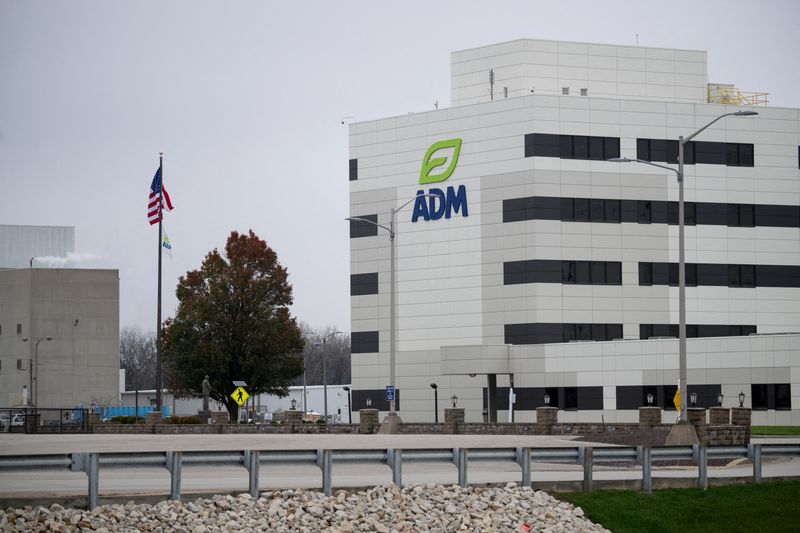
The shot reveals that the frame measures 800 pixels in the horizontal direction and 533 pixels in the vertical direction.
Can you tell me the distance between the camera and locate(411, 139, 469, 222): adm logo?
265ft

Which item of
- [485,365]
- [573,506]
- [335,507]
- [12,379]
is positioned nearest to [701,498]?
[573,506]

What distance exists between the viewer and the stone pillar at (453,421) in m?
56.5

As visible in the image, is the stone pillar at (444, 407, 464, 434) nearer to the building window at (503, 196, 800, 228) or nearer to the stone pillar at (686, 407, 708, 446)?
the stone pillar at (686, 407, 708, 446)

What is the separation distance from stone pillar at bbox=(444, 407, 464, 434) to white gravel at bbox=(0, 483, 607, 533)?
101 feet

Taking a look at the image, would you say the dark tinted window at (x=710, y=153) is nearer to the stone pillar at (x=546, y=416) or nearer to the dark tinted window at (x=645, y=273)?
the dark tinted window at (x=645, y=273)

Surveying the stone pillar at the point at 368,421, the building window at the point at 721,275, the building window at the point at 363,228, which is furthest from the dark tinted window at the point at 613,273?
the stone pillar at the point at 368,421

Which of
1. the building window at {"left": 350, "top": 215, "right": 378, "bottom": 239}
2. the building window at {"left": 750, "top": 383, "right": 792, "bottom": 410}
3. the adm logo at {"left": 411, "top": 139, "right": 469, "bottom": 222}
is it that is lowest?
the building window at {"left": 750, "top": 383, "right": 792, "bottom": 410}

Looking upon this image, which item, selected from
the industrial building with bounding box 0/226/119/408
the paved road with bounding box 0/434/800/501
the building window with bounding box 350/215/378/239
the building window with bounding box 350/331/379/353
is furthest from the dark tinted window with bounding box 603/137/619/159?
the industrial building with bounding box 0/226/119/408

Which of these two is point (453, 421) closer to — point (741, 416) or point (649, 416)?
point (649, 416)

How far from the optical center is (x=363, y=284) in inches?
3381

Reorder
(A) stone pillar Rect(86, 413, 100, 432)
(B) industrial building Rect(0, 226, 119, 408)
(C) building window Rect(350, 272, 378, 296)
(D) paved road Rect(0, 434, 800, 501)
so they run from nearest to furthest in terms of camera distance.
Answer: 1. (D) paved road Rect(0, 434, 800, 501)
2. (A) stone pillar Rect(86, 413, 100, 432)
3. (C) building window Rect(350, 272, 378, 296)
4. (B) industrial building Rect(0, 226, 119, 408)

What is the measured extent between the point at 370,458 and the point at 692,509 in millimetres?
7406

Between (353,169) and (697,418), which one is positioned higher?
(353,169)

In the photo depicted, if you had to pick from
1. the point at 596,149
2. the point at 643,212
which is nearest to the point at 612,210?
the point at 643,212
